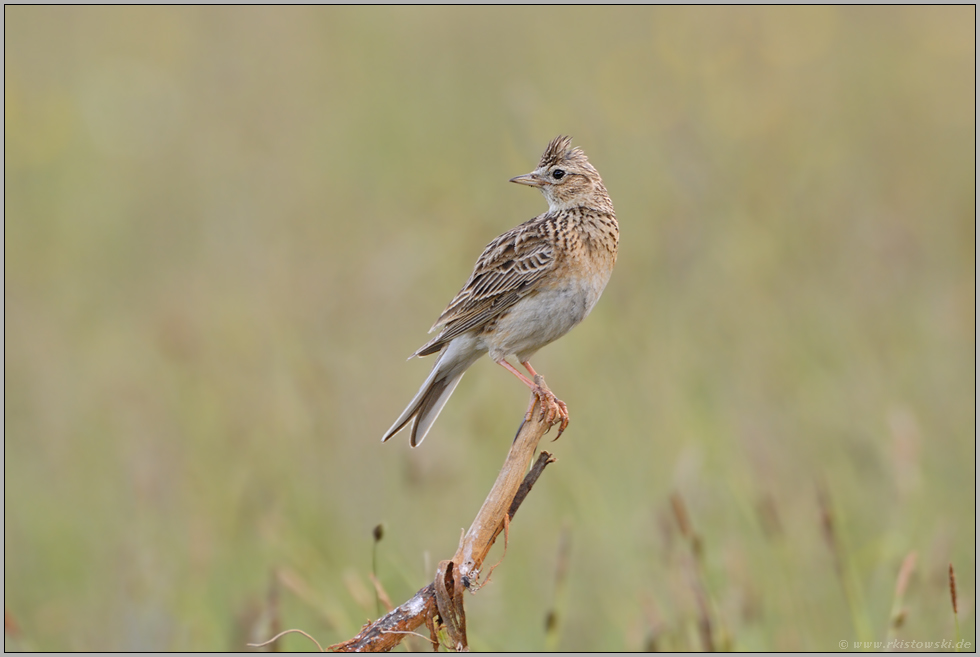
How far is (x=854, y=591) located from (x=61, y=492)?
18.6ft

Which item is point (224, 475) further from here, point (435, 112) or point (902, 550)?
Result: point (435, 112)

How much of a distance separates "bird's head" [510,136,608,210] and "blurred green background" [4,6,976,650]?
0.21m

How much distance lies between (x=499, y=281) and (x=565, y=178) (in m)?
0.71

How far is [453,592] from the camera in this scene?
2.46 metres

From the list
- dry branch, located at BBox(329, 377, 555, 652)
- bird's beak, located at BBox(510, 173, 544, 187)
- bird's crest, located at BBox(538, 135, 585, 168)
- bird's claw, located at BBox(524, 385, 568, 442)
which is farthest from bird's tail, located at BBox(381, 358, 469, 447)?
dry branch, located at BBox(329, 377, 555, 652)

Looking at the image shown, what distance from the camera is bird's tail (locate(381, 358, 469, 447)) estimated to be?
13.5ft

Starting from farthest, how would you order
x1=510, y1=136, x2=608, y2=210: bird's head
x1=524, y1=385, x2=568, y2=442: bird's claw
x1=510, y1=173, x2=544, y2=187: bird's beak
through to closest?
x1=510, y1=136, x2=608, y2=210: bird's head < x1=510, y1=173, x2=544, y2=187: bird's beak < x1=524, y1=385, x2=568, y2=442: bird's claw

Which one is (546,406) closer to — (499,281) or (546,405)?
(546,405)

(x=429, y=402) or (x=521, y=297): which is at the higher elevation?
(x=521, y=297)

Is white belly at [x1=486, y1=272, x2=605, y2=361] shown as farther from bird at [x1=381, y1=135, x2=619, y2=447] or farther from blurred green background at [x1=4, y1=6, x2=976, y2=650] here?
blurred green background at [x1=4, y1=6, x2=976, y2=650]

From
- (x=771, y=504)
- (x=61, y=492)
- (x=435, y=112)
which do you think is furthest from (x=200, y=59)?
(x=771, y=504)

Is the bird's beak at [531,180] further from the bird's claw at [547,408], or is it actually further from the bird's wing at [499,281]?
the bird's claw at [547,408]

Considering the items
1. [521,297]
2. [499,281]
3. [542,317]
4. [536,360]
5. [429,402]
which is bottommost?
[429,402]

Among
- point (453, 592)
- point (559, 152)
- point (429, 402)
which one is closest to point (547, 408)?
point (453, 592)
